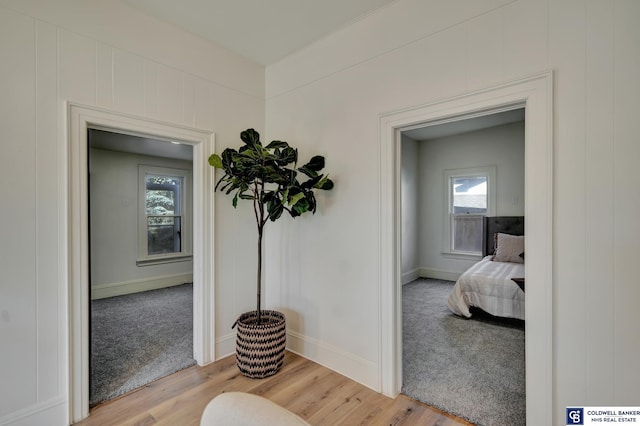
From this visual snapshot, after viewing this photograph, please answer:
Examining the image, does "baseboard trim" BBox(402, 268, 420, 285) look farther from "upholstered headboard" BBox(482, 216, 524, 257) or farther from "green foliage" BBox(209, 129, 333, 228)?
"green foliage" BBox(209, 129, 333, 228)

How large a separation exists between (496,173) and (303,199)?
4265mm

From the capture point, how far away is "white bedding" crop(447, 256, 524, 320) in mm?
3477

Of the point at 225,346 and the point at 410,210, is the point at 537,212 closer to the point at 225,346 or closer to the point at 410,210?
the point at 225,346

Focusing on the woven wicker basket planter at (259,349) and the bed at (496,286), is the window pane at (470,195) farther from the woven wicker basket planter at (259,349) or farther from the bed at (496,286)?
the woven wicker basket planter at (259,349)

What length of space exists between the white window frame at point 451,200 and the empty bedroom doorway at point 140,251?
181 inches

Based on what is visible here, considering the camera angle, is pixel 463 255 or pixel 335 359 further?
pixel 463 255

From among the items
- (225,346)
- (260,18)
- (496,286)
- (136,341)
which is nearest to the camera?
(260,18)

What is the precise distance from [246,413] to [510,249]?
189 inches

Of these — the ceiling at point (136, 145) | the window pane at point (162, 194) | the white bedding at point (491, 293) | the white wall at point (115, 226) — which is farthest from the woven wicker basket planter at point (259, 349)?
the window pane at point (162, 194)

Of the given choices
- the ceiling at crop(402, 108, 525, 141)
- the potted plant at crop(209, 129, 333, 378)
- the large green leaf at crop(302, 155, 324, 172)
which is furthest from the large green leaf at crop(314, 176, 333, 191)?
the ceiling at crop(402, 108, 525, 141)

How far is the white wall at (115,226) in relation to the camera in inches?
188

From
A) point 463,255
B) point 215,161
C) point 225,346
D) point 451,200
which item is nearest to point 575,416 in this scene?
point 225,346

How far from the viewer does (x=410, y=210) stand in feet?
19.2

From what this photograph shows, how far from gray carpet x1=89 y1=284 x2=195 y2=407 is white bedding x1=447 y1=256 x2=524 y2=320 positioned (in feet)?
10.4
